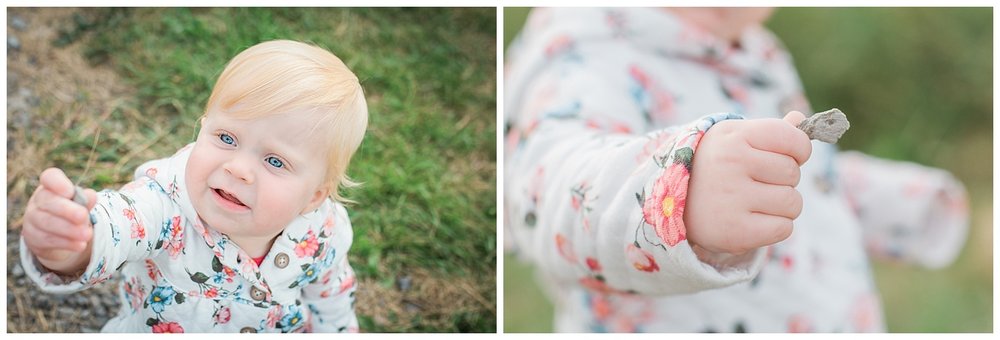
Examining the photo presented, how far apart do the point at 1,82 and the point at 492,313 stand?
45 cm

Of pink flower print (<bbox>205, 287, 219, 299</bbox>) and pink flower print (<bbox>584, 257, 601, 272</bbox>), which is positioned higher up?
pink flower print (<bbox>584, 257, 601, 272</bbox>)

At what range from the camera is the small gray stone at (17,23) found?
771 mm

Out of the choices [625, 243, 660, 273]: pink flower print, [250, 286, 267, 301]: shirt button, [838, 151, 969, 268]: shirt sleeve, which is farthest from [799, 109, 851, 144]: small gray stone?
[838, 151, 969, 268]: shirt sleeve

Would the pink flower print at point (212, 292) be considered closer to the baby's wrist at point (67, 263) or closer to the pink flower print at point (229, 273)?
the pink flower print at point (229, 273)

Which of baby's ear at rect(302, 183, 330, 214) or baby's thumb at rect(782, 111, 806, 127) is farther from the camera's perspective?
baby's ear at rect(302, 183, 330, 214)

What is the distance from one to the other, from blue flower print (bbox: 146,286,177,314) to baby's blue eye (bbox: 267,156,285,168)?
13 centimetres

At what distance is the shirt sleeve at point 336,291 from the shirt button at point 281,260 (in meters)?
0.04

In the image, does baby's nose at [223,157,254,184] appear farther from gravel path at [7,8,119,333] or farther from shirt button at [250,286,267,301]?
gravel path at [7,8,119,333]

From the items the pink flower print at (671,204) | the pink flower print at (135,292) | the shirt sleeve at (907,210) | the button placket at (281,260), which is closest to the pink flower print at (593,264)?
the pink flower print at (671,204)

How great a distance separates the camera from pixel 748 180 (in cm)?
54

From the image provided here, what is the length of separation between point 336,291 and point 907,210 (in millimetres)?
653

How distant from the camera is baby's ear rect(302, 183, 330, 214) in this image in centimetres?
67

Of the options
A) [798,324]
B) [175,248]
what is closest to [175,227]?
[175,248]

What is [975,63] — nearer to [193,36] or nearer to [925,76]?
[925,76]
